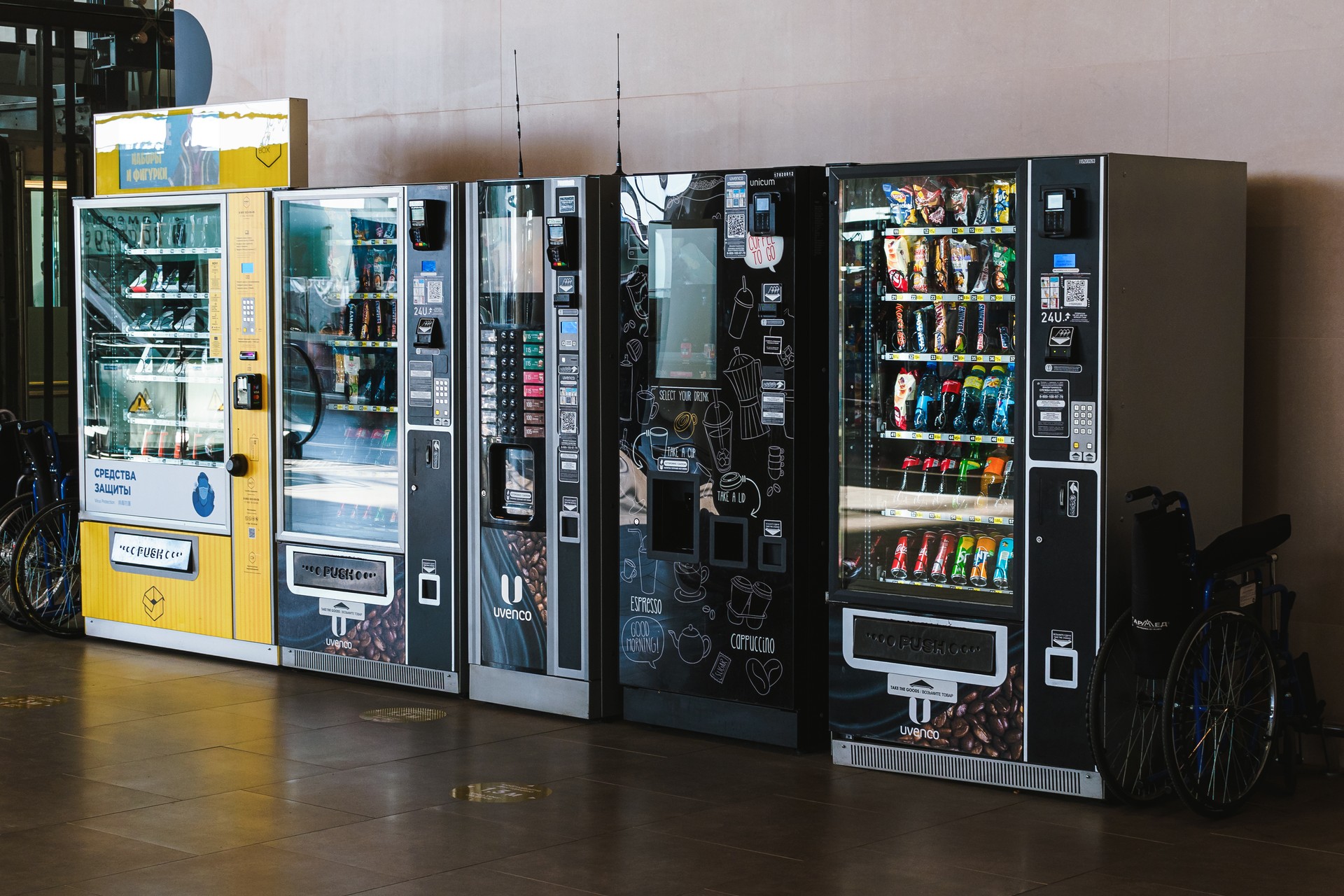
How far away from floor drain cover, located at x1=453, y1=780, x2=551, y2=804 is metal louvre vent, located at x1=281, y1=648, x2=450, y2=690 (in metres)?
1.42

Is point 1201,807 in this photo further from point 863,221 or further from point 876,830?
point 863,221

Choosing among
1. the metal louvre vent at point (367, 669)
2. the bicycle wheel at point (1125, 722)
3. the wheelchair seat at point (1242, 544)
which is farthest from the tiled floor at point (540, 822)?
the wheelchair seat at point (1242, 544)

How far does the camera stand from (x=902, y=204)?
18.1 feet

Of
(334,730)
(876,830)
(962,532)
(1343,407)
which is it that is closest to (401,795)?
(334,730)

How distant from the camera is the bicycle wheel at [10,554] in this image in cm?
813

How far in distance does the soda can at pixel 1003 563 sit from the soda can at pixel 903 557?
1.12 ft

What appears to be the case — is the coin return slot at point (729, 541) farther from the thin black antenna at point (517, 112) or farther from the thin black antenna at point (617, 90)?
the thin black antenna at point (517, 112)

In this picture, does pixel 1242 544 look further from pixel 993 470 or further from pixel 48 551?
pixel 48 551

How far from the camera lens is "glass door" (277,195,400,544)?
700 centimetres

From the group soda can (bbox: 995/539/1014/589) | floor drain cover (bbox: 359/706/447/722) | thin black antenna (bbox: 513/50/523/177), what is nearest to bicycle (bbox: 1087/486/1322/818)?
soda can (bbox: 995/539/1014/589)

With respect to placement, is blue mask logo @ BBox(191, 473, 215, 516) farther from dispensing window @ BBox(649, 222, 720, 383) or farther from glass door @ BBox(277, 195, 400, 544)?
dispensing window @ BBox(649, 222, 720, 383)

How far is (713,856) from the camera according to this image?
182 inches

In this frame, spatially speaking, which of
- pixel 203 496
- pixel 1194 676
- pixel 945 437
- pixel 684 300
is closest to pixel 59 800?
pixel 203 496

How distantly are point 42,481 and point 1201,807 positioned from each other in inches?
239
